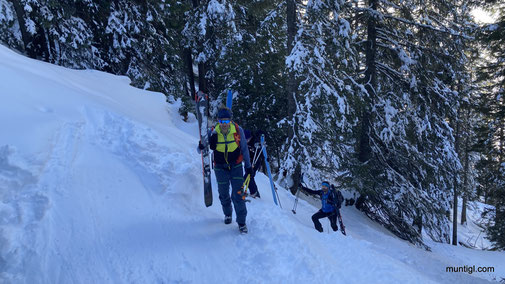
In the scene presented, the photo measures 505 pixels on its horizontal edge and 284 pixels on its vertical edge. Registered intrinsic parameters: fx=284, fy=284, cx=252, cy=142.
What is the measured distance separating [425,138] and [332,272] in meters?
10.1

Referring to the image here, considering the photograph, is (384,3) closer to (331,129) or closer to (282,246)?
(331,129)

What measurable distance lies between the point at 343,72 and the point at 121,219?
29.1ft

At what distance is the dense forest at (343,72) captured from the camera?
981 cm

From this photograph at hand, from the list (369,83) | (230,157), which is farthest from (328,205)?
(369,83)

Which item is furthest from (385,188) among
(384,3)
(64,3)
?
(64,3)

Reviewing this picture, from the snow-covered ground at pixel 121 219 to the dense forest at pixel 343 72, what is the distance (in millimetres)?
4939

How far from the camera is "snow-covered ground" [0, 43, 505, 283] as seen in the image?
A: 11.8 ft

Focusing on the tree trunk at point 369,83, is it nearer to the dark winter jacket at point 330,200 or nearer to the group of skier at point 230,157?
the dark winter jacket at point 330,200

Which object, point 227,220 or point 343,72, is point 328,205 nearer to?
point 227,220

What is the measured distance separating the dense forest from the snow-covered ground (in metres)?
4.94

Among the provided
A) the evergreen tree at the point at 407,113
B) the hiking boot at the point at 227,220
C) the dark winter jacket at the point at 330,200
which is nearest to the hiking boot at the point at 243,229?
the hiking boot at the point at 227,220

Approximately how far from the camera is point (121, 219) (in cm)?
443

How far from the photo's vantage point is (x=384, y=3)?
11.1 m

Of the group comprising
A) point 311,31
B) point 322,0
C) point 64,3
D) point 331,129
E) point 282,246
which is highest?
point 64,3
